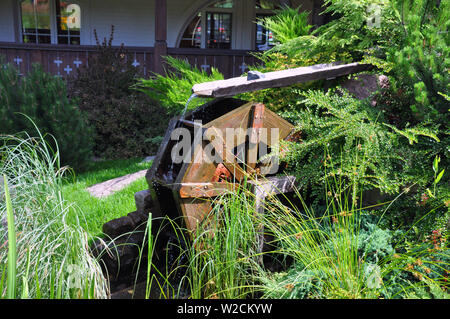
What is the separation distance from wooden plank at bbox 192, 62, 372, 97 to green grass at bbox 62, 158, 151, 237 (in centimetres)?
156

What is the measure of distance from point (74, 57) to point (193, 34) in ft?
14.2

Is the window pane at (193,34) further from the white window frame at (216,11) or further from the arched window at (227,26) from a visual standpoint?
the white window frame at (216,11)

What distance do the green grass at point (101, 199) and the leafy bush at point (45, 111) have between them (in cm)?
44

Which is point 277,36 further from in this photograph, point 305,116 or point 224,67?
point 224,67

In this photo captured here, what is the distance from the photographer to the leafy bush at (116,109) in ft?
25.9

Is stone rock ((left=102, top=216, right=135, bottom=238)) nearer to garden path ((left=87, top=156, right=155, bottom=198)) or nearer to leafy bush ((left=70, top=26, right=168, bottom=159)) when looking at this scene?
garden path ((left=87, top=156, right=155, bottom=198))

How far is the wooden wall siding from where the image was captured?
10.1 m

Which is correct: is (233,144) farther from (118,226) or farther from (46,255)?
(46,255)

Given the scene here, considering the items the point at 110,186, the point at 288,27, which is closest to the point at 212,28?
the point at 288,27

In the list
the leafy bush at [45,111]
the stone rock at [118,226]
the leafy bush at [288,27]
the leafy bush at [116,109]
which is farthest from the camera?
the leafy bush at [116,109]

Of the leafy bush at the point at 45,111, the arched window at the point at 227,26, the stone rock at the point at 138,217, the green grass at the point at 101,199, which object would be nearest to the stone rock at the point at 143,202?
the stone rock at the point at 138,217

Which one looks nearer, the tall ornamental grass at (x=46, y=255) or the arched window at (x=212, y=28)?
the tall ornamental grass at (x=46, y=255)

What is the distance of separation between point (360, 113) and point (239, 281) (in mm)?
1593

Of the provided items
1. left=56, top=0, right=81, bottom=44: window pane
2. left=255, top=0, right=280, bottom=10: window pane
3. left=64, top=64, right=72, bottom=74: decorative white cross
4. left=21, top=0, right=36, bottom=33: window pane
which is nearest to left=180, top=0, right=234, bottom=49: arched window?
left=255, top=0, right=280, bottom=10: window pane
